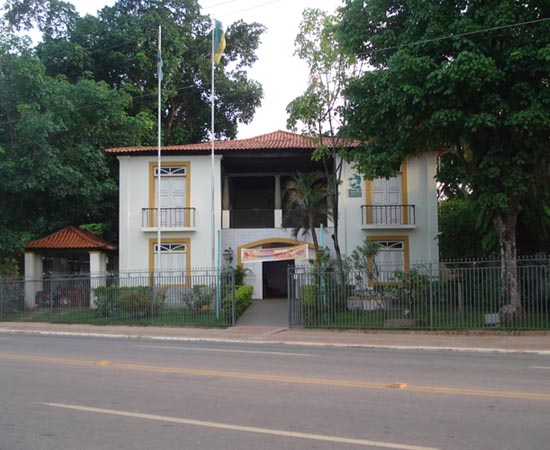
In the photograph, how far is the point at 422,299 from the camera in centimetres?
1859

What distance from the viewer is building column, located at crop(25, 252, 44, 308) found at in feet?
83.0

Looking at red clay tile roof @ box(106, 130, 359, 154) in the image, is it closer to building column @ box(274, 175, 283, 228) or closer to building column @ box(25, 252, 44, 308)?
building column @ box(274, 175, 283, 228)

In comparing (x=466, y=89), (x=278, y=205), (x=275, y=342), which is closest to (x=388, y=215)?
(x=278, y=205)

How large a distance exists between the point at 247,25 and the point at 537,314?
33969mm

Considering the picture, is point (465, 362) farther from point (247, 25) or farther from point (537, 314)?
point (247, 25)

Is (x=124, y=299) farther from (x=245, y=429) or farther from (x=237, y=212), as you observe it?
(x=245, y=429)

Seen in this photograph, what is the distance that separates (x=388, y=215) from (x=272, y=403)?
21.1 metres

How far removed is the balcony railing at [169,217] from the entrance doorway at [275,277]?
5.03 m

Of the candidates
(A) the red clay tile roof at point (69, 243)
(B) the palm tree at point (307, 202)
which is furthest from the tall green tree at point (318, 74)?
(A) the red clay tile roof at point (69, 243)

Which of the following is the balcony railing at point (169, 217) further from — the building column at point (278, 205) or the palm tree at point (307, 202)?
the palm tree at point (307, 202)

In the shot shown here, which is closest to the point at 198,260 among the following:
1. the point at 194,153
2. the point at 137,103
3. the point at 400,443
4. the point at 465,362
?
the point at 194,153

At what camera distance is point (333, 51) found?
22.8 m

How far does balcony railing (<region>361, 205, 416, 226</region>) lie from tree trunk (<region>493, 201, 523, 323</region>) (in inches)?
353

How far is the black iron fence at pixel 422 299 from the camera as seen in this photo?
58.0ft
